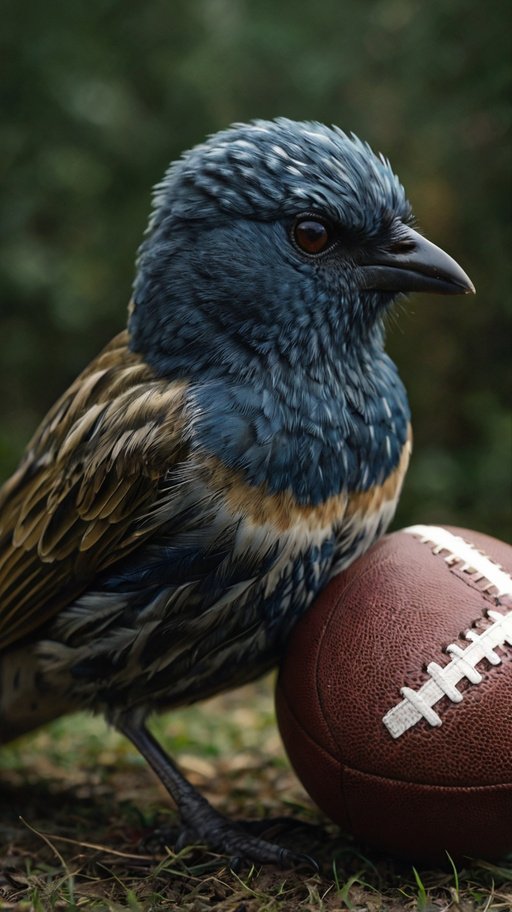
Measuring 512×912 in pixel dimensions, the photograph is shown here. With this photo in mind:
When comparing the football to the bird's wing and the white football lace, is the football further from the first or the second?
the bird's wing

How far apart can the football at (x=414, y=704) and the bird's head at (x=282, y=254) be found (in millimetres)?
701

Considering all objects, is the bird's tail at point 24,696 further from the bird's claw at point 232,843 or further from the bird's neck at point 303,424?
the bird's neck at point 303,424

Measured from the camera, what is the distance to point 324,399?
3.00 metres

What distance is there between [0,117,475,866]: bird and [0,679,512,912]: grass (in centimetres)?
19

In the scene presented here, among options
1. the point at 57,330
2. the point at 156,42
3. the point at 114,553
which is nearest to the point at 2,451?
the point at 57,330

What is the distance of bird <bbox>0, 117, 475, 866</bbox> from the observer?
2.88 metres

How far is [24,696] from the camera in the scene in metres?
3.40

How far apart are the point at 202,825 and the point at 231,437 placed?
1196 millimetres

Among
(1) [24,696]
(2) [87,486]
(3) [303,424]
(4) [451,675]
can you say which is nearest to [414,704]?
(4) [451,675]

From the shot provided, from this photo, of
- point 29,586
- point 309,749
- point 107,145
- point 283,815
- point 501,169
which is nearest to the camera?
point 309,749

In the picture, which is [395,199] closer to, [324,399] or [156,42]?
[324,399]

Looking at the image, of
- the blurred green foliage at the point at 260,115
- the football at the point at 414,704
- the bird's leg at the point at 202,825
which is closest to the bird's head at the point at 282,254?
the football at the point at 414,704

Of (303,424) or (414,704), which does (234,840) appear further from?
(303,424)

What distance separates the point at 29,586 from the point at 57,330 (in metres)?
4.55
